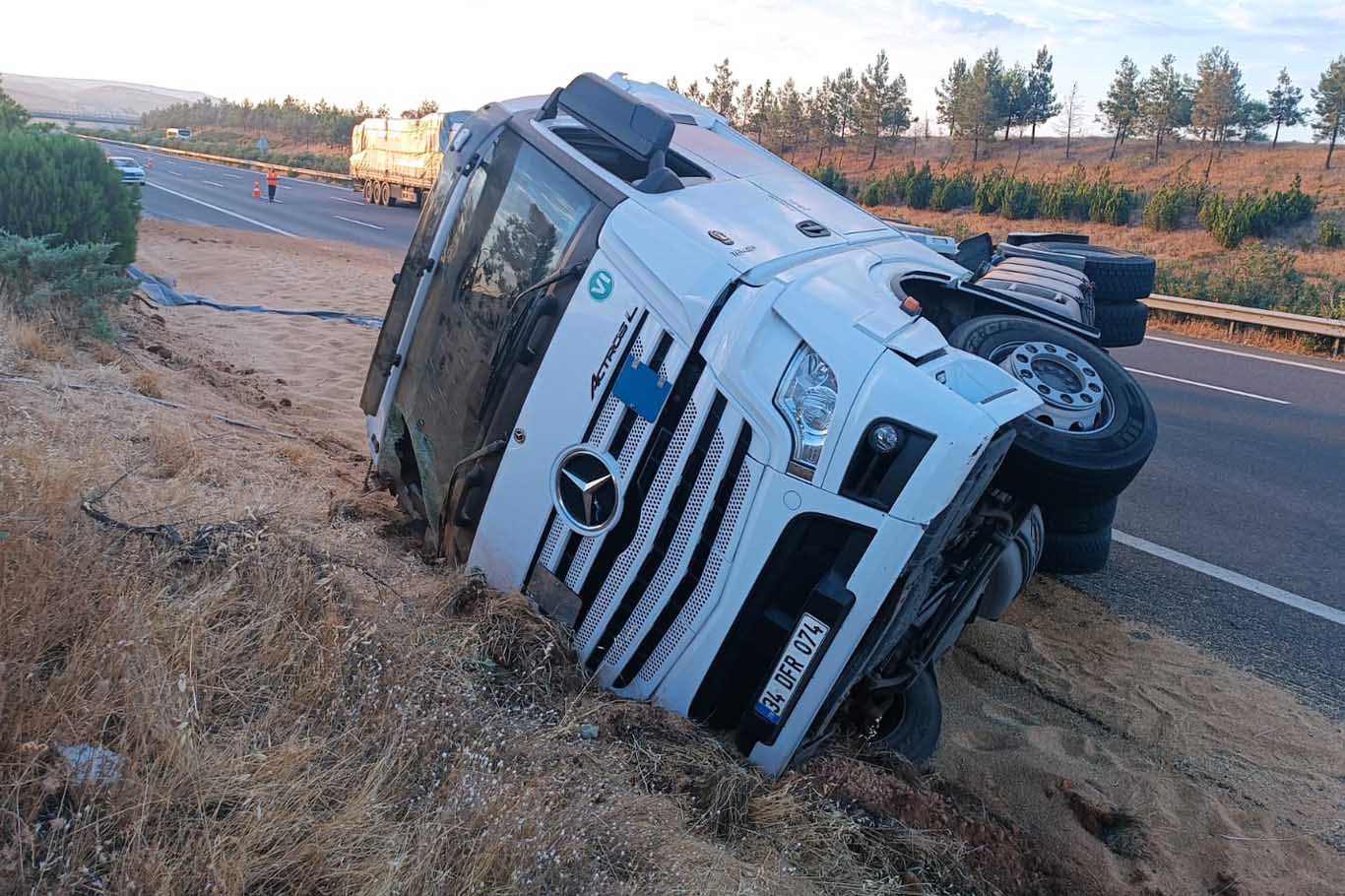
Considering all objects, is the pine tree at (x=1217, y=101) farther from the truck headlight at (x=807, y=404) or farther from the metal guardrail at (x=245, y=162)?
the truck headlight at (x=807, y=404)

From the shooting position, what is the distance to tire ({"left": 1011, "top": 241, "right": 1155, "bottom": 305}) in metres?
5.91

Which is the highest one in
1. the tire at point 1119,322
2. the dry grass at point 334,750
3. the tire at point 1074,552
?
the tire at point 1119,322

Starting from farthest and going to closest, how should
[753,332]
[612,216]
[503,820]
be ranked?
[612,216], [753,332], [503,820]

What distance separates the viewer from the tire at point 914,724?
358 cm

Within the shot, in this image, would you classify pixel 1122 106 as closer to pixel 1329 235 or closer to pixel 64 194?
pixel 1329 235

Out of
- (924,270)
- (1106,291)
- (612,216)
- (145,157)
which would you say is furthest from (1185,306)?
(145,157)

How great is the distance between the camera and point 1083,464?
3295 millimetres

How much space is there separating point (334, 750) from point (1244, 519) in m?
5.97

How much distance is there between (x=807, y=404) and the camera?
288 cm

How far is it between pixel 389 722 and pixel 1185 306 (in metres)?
15.1

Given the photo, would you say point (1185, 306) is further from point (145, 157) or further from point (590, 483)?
point (145, 157)

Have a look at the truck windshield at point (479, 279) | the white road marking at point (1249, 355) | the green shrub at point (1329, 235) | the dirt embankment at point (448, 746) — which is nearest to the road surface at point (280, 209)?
the white road marking at point (1249, 355)

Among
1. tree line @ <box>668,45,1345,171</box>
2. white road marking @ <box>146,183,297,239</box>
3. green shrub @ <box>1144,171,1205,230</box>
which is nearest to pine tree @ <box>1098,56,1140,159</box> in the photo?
tree line @ <box>668,45,1345,171</box>

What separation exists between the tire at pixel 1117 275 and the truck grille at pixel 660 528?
3.81 metres
